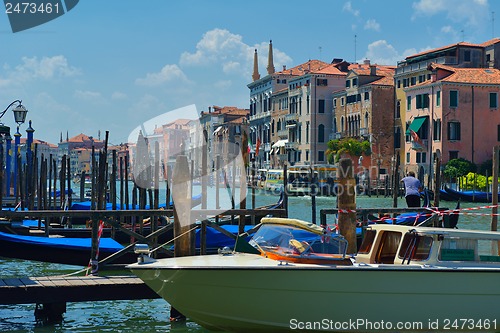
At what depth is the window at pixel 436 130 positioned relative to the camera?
42938 millimetres

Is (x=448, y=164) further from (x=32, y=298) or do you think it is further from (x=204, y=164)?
(x=32, y=298)

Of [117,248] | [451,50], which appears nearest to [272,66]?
[451,50]

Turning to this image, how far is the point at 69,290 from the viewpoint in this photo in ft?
28.1

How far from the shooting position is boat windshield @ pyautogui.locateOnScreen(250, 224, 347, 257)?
7566mm

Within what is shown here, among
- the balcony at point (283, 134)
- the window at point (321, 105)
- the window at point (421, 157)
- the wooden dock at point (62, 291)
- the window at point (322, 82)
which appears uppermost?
the window at point (322, 82)

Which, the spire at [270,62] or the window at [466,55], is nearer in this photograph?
the window at [466,55]

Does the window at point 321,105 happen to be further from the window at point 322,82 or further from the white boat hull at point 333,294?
the white boat hull at point 333,294

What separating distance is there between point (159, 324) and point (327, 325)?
235cm

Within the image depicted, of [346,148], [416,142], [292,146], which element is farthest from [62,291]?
[292,146]

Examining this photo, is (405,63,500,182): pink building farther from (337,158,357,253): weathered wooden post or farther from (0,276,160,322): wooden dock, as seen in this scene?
(0,276,160,322): wooden dock

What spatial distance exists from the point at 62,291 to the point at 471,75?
37456 mm

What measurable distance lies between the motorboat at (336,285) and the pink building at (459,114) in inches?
1391

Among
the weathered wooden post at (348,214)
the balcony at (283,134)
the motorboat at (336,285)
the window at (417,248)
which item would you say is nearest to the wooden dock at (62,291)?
the motorboat at (336,285)

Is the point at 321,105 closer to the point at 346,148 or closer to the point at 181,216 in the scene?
the point at 346,148
